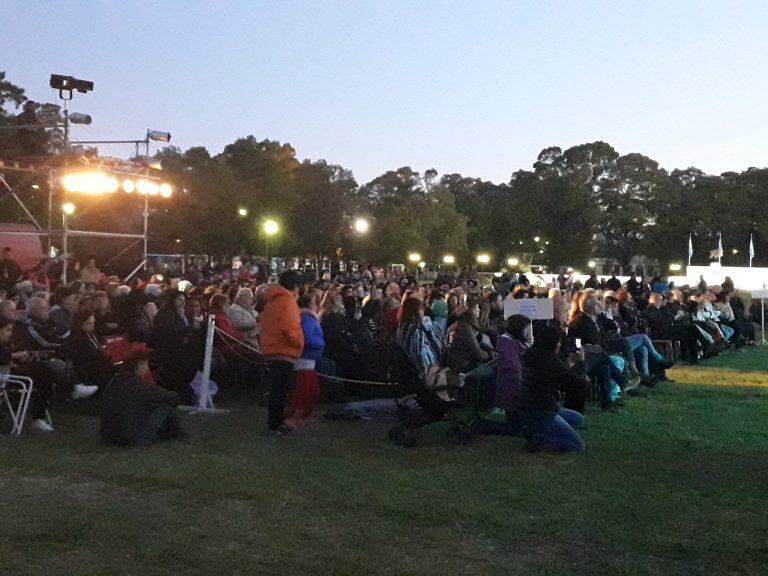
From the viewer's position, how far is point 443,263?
175 feet

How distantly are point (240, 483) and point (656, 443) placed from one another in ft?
12.8

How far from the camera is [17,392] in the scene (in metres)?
8.30

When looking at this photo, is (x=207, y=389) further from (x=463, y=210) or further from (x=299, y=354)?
(x=463, y=210)

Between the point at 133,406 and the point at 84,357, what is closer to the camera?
the point at 133,406

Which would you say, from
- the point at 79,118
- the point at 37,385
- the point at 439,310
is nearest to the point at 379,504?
the point at 37,385

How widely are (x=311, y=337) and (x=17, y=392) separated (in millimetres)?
2924

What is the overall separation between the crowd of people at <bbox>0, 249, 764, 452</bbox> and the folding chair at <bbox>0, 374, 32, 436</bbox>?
16 cm

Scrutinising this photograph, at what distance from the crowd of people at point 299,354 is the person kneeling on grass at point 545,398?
0.03 feet

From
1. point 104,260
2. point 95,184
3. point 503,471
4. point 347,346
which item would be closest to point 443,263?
point 104,260

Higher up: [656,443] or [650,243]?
[650,243]

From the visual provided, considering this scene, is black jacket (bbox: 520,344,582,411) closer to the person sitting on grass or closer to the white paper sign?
the person sitting on grass

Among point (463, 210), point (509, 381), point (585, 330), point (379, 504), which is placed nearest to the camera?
point (379, 504)

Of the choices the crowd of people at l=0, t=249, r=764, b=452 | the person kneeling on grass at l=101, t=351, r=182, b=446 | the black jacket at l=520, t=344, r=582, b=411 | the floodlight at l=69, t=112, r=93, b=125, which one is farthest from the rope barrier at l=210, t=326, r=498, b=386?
the floodlight at l=69, t=112, r=93, b=125

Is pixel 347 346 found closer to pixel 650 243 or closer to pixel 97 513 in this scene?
pixel 97 513
